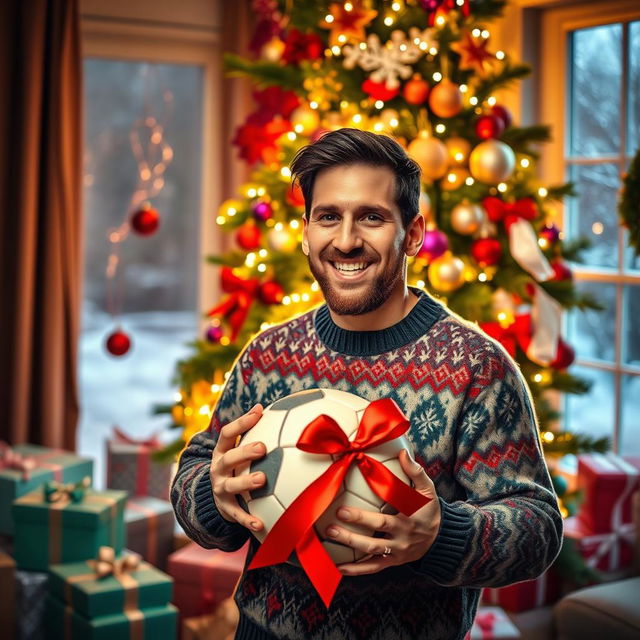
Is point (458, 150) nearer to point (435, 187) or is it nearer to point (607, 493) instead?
point (435, 187)

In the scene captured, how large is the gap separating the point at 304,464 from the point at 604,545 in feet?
7.04

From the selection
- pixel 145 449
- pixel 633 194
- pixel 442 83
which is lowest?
pixel 145 449

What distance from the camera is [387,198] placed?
138cm

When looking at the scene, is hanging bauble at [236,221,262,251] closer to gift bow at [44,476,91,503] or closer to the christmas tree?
the christmas tree

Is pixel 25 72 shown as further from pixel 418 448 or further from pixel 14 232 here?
pixel 418 448

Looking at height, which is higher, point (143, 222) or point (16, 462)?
point (143, 222)

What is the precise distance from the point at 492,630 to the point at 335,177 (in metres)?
1.78

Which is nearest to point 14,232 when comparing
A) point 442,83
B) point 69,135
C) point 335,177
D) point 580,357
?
point 69,135

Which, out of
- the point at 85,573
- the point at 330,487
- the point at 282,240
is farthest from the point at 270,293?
the point at 330,487

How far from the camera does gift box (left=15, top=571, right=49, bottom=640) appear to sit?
9.09ft

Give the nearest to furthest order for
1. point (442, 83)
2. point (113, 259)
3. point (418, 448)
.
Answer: point (418, 448) → point (442, 83) → point (113, 259)

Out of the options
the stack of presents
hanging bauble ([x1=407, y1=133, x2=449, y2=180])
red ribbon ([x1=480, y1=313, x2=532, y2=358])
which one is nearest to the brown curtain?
the stack of presents

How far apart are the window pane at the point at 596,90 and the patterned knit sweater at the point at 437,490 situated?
219cm

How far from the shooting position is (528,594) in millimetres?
3031
